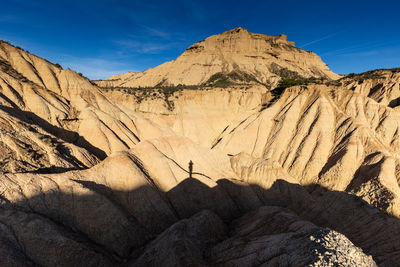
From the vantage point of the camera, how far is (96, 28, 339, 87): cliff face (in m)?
75.7

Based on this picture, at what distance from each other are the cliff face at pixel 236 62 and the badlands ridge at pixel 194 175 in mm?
39031

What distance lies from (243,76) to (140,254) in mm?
66941

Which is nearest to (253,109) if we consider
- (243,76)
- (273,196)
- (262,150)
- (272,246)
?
(262,150)

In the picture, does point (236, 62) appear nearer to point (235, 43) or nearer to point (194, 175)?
point (235, 43)

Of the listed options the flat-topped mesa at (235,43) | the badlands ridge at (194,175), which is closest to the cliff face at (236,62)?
the flat-topped mesa at (235,43)

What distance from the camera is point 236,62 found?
8044 centimetres

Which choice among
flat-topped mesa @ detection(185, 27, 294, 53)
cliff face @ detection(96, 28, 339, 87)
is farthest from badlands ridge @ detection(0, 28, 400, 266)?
flat-topped mesa @ detection(185, 27, 294, 53)

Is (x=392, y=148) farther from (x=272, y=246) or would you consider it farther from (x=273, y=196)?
(x=272, y=246)

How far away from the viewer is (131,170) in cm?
1419

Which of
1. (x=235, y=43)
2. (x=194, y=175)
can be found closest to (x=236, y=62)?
(x=235, y=43)

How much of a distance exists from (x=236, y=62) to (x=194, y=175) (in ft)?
236

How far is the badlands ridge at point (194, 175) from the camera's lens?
30.0 ft

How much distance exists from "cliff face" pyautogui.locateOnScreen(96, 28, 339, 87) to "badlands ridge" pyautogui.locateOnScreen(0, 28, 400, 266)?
39.0 metres

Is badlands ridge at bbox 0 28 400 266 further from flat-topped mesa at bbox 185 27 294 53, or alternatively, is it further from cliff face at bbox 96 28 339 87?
flat-topped mesa at bbox 185 27 294 53
